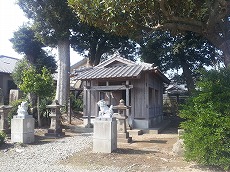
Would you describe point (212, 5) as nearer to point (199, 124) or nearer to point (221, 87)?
point (221, 87)

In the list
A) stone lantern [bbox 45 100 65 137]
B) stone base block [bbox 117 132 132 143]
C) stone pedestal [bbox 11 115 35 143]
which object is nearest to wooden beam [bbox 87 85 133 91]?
stone lantern [bbox 45 100 65 137]

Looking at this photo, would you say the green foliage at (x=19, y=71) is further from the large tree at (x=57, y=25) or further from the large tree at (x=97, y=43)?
the large tree at (x=97, y=43)

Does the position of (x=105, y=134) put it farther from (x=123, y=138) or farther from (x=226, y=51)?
(x=226, y=51)

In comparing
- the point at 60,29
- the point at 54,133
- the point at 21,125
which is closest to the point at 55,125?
the point at 54,133

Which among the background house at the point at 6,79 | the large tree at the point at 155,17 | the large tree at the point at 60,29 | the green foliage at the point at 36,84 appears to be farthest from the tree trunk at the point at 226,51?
the background house at the point at 6,79

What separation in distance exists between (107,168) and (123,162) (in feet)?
2.44

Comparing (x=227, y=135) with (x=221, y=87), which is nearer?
(x=227, y=135)

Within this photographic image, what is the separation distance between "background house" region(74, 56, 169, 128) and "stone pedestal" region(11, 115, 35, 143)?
5216mm

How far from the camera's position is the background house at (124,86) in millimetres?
15523

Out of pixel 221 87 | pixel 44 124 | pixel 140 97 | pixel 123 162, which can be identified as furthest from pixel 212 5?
pixel 44 124

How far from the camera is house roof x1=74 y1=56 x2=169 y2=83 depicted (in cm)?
1516

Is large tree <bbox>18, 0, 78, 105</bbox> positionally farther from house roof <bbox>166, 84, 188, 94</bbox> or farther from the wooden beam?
house roof <bbox>166, 84, 188, 94</bbox>

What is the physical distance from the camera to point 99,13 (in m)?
10.2

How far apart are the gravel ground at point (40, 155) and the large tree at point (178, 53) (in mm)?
13660
